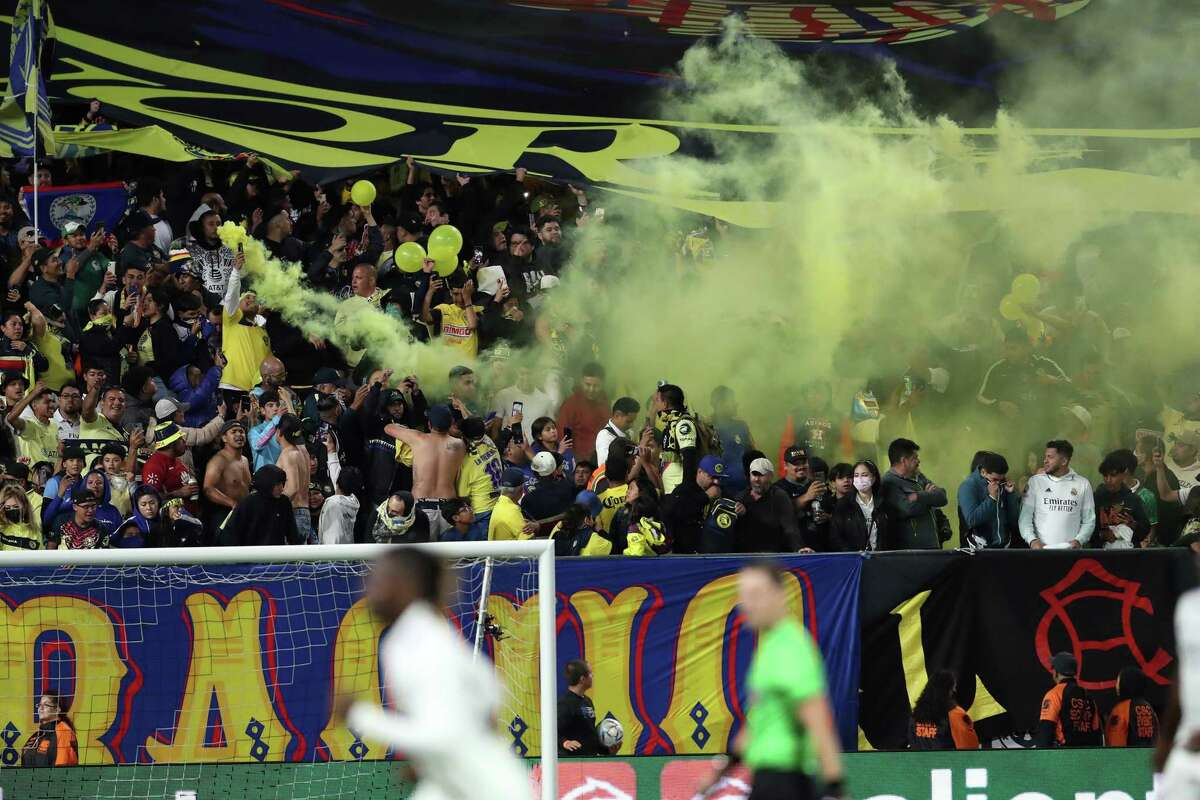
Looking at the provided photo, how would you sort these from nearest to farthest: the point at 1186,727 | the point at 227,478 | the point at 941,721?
1. the point at 1186,727
2. the point at 941,721
3. the point at 227,478

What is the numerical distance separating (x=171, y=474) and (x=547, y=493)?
2.40 metres

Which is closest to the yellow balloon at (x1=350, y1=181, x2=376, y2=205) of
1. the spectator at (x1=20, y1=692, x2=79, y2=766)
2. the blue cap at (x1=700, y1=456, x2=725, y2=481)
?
the blue cap at (x1=700, y1=456, x2=725, y2=481)

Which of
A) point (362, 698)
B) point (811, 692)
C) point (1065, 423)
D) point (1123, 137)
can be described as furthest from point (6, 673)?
point (1123, 137)

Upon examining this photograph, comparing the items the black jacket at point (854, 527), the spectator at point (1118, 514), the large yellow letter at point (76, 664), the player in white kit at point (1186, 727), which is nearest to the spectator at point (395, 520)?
the large yellow letter at point (76, 664)

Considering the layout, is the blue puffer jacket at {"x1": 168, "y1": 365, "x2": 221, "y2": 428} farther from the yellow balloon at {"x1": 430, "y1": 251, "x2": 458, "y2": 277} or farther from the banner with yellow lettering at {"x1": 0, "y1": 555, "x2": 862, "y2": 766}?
the yellow balloon at {"x1": 430, "y1": 251, "x2": 458, "y2": 277}

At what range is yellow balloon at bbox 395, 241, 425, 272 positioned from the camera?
41.8 ft

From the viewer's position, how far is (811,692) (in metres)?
5.63

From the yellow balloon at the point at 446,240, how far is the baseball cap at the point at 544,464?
266 cm

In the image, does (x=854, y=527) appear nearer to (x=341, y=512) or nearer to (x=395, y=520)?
(x=395, y=520)

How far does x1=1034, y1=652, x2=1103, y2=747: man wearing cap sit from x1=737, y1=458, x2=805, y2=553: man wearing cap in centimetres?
175

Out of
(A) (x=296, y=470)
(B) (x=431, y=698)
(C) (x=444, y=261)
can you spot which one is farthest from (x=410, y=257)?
(B) (x=431, y=698)

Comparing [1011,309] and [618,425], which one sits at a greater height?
[1011,309]

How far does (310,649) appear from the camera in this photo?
9.70 m

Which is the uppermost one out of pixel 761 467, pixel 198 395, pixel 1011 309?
pixel 1011 309
